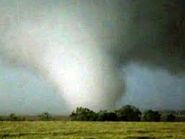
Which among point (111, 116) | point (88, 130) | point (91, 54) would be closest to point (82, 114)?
point (88, 130)

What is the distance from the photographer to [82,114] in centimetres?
564

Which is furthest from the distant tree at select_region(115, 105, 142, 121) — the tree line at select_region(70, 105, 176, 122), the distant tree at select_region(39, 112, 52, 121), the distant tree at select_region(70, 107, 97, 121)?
the distant tree at select_region(39, 112, 52, 121)

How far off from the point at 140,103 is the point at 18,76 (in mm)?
1374

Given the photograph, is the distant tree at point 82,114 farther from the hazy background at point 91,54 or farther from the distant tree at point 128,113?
the distant tree at point 128,113

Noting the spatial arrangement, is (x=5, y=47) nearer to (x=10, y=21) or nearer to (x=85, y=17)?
(x=10, y=21)

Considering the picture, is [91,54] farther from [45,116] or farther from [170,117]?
[170,117]

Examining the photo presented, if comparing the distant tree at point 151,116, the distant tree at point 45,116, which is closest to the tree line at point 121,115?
the distant tree at point 151,116

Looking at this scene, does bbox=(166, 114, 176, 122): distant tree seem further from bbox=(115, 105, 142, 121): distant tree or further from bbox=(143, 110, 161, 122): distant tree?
bbox=(115, 105, 142, 121): distant tree

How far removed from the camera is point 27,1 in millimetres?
5598

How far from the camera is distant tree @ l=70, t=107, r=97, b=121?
5641mm

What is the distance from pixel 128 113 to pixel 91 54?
0.76m

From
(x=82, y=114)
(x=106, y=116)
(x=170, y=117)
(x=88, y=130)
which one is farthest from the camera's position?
(x=170, y=117)

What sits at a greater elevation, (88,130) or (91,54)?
(91,54)

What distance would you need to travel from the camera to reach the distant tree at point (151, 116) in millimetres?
5816
